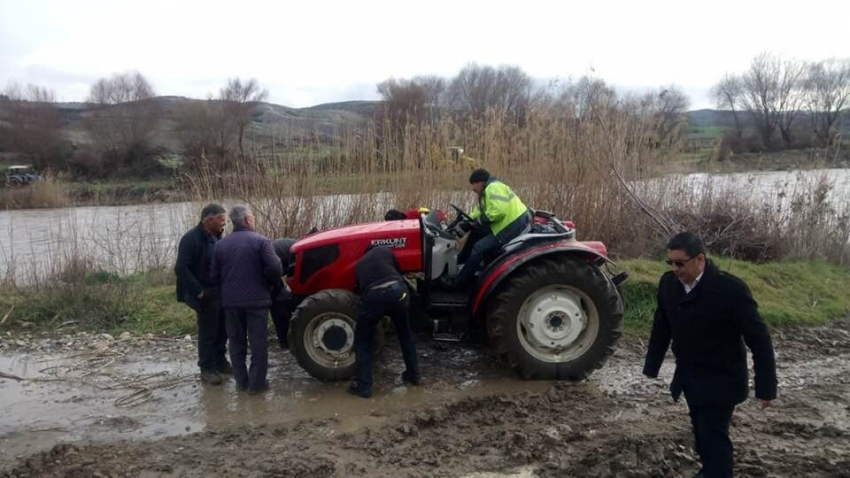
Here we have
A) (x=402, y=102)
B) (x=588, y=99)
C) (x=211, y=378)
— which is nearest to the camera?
(x=211, y=378)

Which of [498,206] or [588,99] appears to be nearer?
[498,206]

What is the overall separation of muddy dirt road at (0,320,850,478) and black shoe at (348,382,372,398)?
0.07 m

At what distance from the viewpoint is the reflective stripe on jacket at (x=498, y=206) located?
534 cm

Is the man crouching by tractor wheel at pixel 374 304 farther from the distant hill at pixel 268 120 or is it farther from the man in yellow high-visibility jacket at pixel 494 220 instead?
the distant hill at pixel 268 120

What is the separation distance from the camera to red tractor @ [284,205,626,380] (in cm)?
496

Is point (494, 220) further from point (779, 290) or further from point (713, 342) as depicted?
point (779, 290)

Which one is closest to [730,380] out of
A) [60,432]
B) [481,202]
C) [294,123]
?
[481,202]

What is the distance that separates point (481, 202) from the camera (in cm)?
547

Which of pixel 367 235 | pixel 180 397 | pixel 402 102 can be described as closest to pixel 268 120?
pixel 402 102

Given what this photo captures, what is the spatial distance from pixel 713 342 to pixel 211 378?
3.86 meters

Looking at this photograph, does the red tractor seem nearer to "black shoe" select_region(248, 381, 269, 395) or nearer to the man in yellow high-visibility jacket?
the man in yellow high-visibility jacket

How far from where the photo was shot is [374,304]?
4.64m

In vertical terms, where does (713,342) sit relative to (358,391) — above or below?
above

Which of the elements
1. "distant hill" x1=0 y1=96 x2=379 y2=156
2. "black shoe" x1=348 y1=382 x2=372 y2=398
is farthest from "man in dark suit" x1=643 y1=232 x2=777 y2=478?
"distant hill" x1=0 y1=96 x2=379 y2=156
